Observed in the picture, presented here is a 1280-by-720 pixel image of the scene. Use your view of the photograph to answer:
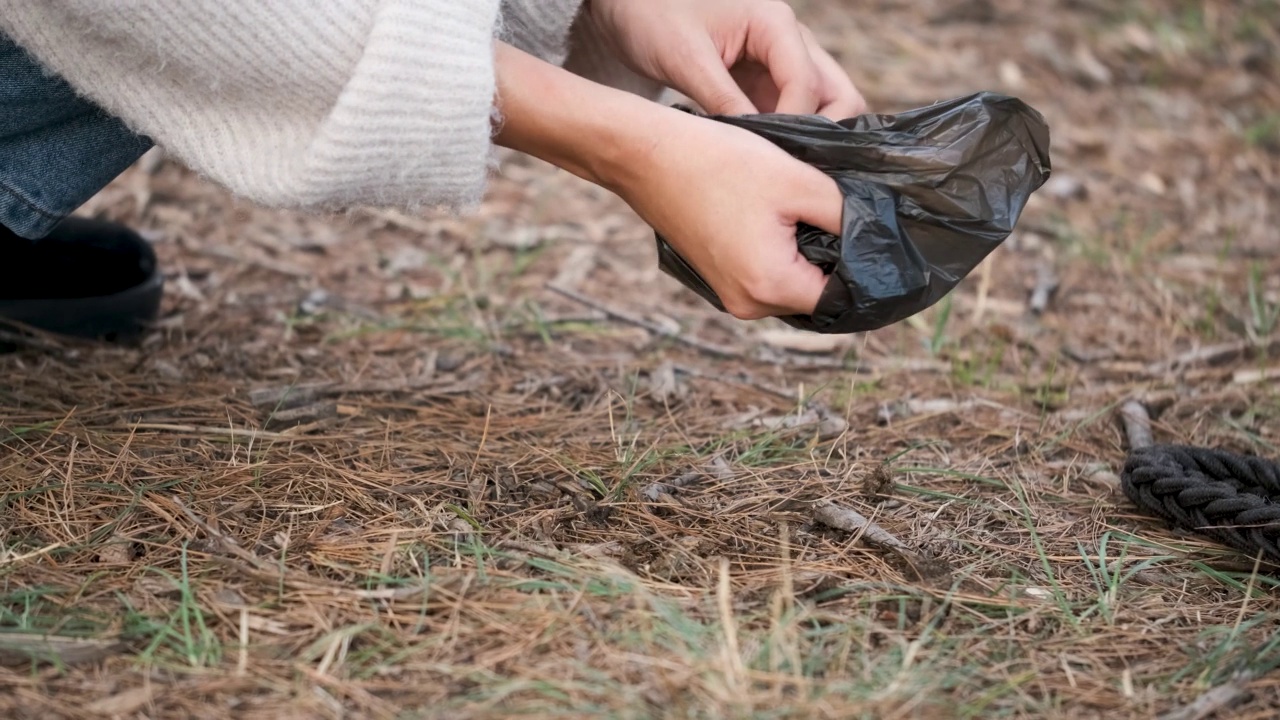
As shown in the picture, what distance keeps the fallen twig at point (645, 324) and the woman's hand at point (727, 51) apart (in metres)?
0.59

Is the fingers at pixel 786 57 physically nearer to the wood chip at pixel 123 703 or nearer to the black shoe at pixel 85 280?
the wood chip at pixel 123 703

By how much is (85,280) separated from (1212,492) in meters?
1.91

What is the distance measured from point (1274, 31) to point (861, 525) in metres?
3.11

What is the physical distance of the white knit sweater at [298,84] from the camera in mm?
1225

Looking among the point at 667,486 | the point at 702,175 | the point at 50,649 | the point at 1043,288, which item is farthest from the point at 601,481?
the point at 1043,288

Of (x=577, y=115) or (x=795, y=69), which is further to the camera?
(x=795, y=69)

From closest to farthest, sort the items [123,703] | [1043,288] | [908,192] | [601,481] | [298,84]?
[123,703] < [298,84] < [908,192] < [601,481] < [1043,288]

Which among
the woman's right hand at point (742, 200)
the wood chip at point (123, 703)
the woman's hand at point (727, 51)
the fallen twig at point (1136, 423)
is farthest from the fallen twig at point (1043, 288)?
the wood chip at point (123, 703)

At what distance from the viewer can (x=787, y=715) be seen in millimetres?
1049

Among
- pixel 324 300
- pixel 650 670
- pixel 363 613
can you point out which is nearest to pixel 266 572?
pixel 363 613

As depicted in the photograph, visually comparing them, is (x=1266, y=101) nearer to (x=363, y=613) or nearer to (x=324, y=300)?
(x=324, y=300)

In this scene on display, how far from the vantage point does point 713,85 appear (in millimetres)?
1520

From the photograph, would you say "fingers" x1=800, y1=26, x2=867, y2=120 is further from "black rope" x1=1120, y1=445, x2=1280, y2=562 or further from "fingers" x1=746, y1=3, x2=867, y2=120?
"black rope" x1=1120, y1=445, x2=1280, y2=562

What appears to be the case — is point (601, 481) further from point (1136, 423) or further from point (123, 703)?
Answer: point (1136, 423)
